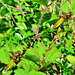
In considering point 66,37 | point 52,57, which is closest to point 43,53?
point 52,57

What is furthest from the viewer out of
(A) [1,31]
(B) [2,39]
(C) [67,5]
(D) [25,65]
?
(A) [1,31]

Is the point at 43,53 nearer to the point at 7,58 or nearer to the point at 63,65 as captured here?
the point at 7,58

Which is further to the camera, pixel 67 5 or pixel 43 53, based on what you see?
pixel 67 5

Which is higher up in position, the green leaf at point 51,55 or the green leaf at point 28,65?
the green leaf at point 51,55

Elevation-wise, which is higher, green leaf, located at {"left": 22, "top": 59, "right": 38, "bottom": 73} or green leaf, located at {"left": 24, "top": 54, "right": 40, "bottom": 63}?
green leaf, located at {"left": 24, "top": 54, "right": 40, "bottom": 63}

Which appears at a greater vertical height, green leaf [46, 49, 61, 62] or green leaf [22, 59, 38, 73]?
green leaf [46, 49, 61, 62]

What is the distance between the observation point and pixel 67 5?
80 cm

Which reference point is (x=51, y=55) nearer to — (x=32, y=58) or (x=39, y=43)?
(x=32, y=58)

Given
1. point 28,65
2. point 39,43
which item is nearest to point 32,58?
point 28,65

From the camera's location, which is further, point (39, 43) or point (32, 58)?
point (39, 43)

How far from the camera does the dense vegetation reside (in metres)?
0.57

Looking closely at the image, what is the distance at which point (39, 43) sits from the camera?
0.79 m

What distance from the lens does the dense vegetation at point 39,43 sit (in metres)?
0.57

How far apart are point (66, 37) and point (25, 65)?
515mm
